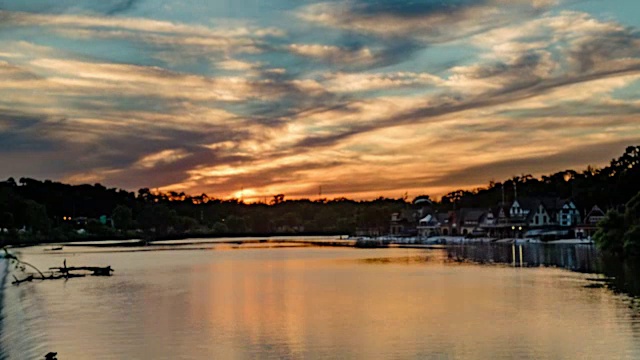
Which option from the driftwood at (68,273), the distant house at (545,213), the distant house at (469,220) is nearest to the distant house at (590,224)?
the distant house at (545,213)

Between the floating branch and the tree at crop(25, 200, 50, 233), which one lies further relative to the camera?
the tree at crop(25, 200, 50, 233)

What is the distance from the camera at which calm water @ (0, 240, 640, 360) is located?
30.8 metres

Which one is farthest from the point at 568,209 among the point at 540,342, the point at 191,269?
the point at 540,342

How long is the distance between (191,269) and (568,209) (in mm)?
102731

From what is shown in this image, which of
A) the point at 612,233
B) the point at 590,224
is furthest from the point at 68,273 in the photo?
the point at 590,224

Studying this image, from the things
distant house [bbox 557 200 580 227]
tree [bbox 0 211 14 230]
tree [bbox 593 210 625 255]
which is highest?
tree [bbox 0 211 14 230]

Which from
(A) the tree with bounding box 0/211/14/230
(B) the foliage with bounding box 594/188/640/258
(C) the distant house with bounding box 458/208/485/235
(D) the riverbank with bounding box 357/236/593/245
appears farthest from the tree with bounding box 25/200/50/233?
(B) the foliage with bounding box 594/188/640/258

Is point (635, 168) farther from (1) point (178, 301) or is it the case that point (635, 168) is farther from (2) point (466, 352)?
(2) point (466, 352)

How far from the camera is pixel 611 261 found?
77.5 meters

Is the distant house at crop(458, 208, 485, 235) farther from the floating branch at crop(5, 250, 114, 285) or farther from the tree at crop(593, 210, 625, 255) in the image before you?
the floating branch at crop(5, 250, 114, 285)

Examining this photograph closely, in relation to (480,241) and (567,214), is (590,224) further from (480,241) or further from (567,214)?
(480,241)

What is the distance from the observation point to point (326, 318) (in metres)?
40.2

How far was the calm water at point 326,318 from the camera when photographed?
30812 millimetres

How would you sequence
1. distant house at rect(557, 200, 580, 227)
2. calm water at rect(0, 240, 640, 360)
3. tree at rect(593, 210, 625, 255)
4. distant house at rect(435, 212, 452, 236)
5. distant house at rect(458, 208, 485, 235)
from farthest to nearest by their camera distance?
1. distant house at rect(435, 212, 452, 236)
2. distant house at rect(458, 208, 485, 235)
3. distant house at rect(557, 200, 580, 227)
4. tree at rect(593, 210, 625, 255)
5. calm water at rect(0, 240, 640, 360)
